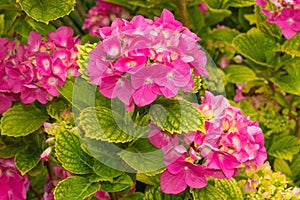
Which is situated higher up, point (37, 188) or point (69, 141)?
point (69, 141)

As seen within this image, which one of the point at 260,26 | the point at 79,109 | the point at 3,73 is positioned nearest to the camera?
the point at 79,109

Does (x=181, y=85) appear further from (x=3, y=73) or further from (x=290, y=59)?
(x=290, y=59)

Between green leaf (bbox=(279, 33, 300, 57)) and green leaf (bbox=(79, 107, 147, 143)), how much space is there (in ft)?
1.89

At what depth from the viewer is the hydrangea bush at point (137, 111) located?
1010mm

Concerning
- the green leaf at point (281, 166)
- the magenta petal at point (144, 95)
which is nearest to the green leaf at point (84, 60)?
the magenta petal at point (144, 95)

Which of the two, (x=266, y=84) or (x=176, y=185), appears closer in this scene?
(x=176, y=185)

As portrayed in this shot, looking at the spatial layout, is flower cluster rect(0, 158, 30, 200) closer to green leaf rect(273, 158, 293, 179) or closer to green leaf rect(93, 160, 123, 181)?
green leaf rect(93, 160, 123, 181)

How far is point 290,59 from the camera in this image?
5.26 feet

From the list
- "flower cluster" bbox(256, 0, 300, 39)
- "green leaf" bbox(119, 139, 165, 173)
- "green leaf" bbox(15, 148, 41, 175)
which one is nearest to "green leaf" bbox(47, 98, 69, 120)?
"green leaf" bbox(15, 148, 41, 175)

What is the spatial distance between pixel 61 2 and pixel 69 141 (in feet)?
0.93

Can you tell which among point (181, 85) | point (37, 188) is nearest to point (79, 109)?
point (181, 85)

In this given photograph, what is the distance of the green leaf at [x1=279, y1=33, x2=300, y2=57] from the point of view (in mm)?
1516

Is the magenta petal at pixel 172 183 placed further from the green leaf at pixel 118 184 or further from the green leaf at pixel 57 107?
the green leaf at pixel 57 107

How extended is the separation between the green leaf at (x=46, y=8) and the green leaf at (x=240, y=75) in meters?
0.60
